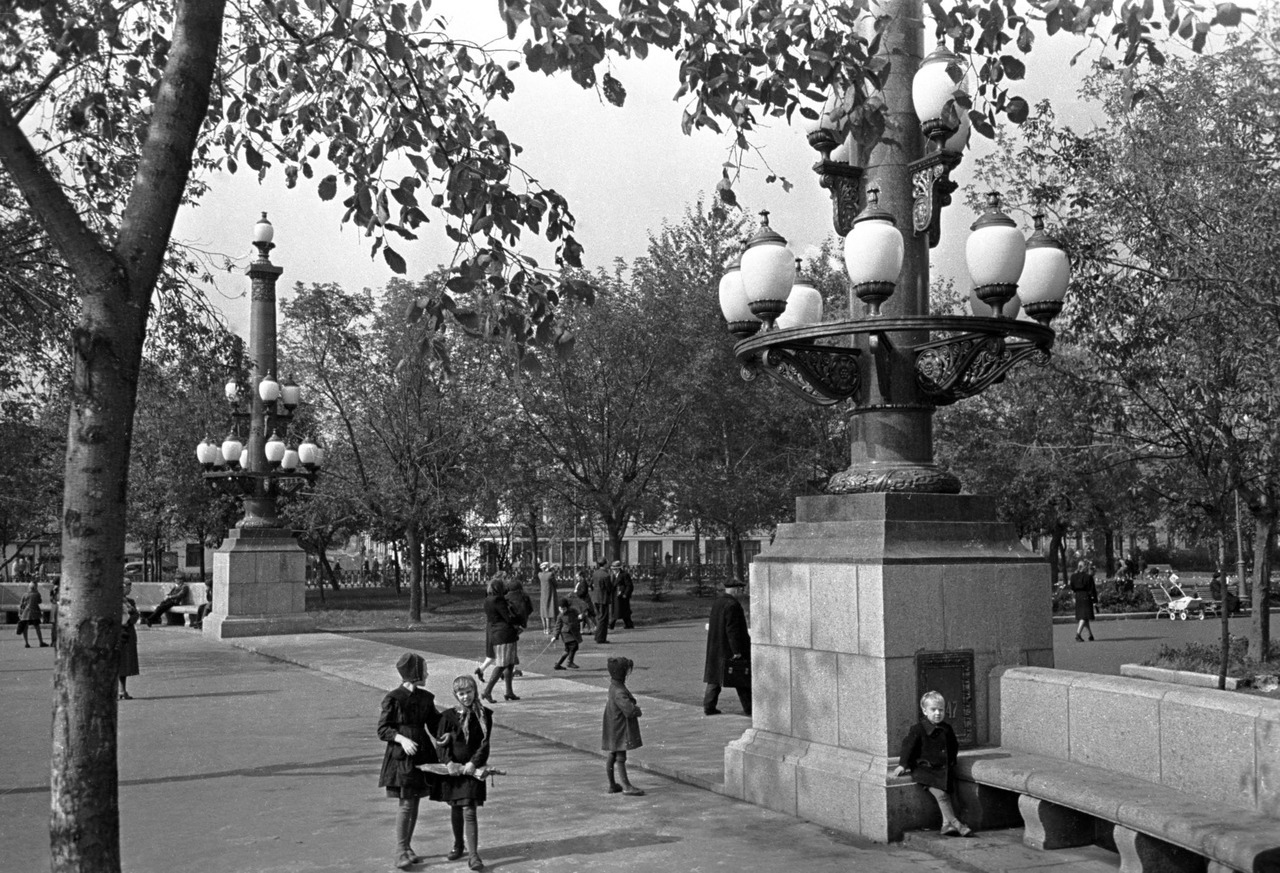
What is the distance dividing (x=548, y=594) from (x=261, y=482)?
7.40 metres

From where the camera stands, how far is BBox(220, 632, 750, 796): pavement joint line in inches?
427

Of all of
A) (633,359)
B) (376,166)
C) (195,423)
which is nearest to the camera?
(376,166)

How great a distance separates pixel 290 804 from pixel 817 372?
516 centimetres

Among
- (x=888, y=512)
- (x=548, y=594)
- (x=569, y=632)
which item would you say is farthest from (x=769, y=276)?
(x=548, y=594)

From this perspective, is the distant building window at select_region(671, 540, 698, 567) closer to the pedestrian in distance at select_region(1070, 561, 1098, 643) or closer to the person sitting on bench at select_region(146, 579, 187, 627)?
the person sitting on bench at select_region(146, 579, 187, 627)

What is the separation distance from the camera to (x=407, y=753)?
7.75m

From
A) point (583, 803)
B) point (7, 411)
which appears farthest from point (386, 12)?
point (7, 411)

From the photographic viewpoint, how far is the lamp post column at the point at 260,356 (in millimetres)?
27734

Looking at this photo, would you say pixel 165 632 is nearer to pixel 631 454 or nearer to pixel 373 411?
pixel 373 411

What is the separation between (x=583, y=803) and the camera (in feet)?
31.1

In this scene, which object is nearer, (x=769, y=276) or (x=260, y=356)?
(x=769, y=276)

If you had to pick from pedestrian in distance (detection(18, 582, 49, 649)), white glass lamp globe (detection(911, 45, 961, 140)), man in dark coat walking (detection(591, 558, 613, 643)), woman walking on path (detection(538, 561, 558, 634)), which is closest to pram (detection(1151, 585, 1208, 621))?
man in dark coat walking (detection(591, 558, 613, 643))

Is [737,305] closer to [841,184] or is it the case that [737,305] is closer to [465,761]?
[841,184]

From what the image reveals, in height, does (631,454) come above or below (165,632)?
above
